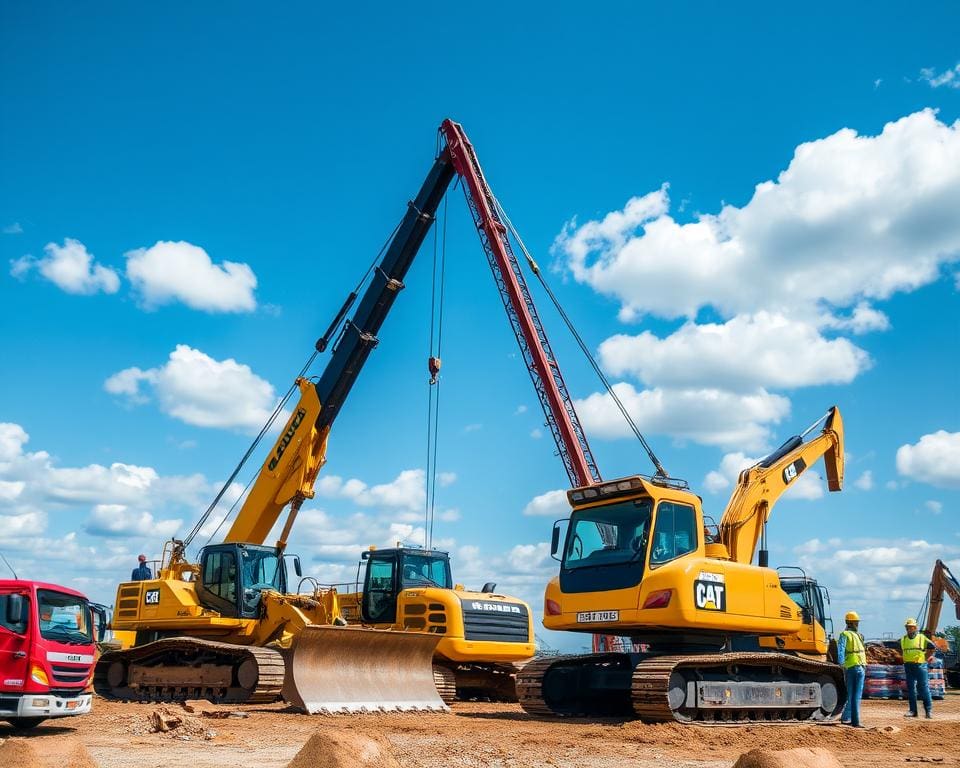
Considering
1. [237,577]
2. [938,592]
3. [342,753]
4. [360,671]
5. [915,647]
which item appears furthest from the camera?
[938,592]

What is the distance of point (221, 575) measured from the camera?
63.5 ft

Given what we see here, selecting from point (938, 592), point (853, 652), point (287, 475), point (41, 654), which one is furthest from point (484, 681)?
→ point (938, 592)

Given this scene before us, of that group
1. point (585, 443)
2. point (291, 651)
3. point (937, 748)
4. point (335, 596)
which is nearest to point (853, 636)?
point (937, 748)

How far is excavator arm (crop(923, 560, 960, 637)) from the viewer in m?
36.8

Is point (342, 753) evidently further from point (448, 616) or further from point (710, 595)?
point (448, 616)

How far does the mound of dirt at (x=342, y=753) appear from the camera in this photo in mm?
6547

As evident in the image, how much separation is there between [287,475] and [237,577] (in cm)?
294

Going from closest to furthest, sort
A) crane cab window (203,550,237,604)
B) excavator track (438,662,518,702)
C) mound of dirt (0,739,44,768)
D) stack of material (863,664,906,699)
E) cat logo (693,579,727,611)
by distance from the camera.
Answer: mound of dirt (0,739,44,768), cat logo (693,579,727,611), excavator track (438,662,518,702), crane cab window (203,550,237,604), stack of material (863,664,906,699)

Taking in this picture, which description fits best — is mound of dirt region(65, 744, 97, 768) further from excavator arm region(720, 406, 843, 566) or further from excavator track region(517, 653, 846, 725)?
excavator arm region(720, 406, 843, 566)

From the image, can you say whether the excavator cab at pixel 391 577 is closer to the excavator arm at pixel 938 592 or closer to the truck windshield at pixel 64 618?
the truck windshield at pixel 64 618

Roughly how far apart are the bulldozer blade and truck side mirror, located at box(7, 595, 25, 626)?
4141 mm

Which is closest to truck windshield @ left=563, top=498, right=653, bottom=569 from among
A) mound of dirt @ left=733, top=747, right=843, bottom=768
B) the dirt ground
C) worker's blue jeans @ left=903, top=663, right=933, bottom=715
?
the dirt ground

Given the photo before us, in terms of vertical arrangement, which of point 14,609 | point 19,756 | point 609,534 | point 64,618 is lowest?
point 19,756

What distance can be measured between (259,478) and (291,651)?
23.7 feet
